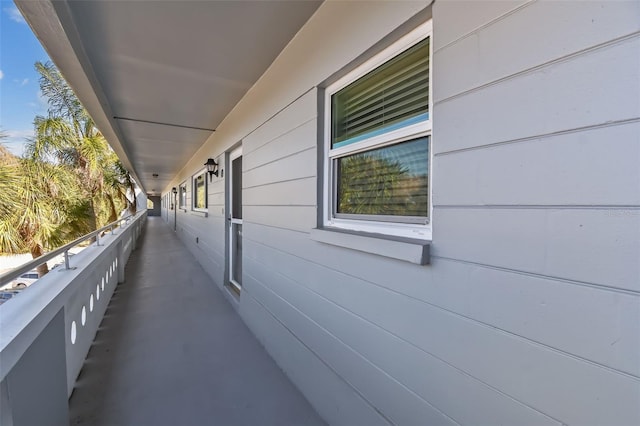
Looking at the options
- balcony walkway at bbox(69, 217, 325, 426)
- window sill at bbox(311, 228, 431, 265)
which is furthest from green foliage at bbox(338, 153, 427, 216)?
balcony walkway at bbox(69, 217, 325, 426)

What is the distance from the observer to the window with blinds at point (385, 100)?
4.07 ft

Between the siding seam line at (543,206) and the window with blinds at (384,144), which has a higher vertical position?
the window with blinds at (384,144)

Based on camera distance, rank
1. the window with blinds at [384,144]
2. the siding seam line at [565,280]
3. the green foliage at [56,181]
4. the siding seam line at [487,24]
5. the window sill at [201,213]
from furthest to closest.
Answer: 1. the window sill at [201,213]
2. the green foliage at [56,181]
3. the window with blinds at [384,144]
4. the siding seam line at [487,24]
5. the siding seam line at [565,280]

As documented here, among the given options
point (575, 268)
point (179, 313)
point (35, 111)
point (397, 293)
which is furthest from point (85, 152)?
point (575, 268)

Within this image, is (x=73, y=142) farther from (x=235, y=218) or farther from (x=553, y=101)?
(x=553, y=101)

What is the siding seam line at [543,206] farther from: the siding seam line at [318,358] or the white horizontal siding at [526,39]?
the siding seam line at [318,358]

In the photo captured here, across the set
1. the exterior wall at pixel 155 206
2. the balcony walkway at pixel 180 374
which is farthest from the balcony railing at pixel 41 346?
the exterior wall at pixel 155 206

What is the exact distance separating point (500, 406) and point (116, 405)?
2.18m

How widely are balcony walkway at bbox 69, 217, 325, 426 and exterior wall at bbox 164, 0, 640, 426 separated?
0.62m

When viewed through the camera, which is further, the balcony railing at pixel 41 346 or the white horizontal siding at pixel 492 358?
the balcony railing at pixel 41 346

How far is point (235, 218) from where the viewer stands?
12.9 ft

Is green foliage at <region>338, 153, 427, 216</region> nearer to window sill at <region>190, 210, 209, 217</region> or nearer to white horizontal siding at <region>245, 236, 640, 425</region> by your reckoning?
white horizontal siding at <region>245, 236, 640, 425</region>

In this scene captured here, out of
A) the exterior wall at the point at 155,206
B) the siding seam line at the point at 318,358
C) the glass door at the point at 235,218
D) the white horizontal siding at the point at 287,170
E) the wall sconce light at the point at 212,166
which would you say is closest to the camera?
the siding seam line at the point at 318,358

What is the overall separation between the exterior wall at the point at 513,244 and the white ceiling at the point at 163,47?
0.65 meters
